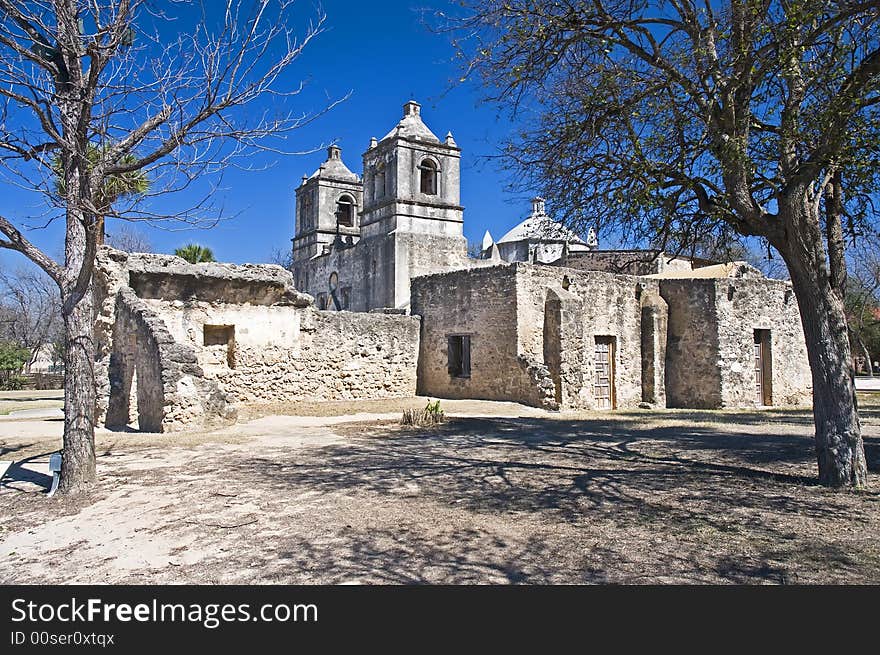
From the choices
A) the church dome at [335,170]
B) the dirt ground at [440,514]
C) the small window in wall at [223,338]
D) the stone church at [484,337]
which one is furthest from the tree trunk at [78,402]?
the church dome at [335,170]

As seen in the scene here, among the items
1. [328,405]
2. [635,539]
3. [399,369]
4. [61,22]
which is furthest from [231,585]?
[399,369]

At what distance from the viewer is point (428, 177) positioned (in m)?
→ 33.0

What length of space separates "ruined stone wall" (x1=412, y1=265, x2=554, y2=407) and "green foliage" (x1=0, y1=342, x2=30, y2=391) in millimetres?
18296

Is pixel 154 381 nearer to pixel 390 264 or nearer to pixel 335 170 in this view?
pixel 390 264

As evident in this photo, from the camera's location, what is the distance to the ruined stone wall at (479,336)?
1527 centimetres

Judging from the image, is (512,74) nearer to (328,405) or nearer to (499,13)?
(499,13)

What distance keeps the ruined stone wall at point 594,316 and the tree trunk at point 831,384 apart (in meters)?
8.84

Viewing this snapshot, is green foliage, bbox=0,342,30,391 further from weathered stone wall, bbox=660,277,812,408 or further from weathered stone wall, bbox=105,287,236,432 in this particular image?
weathered stone wall, bbox=660,277,812,408

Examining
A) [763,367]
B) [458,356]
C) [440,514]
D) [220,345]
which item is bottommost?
[440,514]

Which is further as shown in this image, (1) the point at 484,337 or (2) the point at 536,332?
(1) the point at 484,337

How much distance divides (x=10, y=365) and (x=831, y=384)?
2889 centimetres

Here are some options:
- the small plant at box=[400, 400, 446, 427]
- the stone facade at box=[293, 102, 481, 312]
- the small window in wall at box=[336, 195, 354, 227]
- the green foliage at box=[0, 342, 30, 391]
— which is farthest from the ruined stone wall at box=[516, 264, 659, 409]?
the small window in wall at box=[336, 195, 354, 227]

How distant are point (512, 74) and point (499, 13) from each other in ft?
2.28

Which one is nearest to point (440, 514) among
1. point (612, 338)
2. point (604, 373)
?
point (604, 373)
